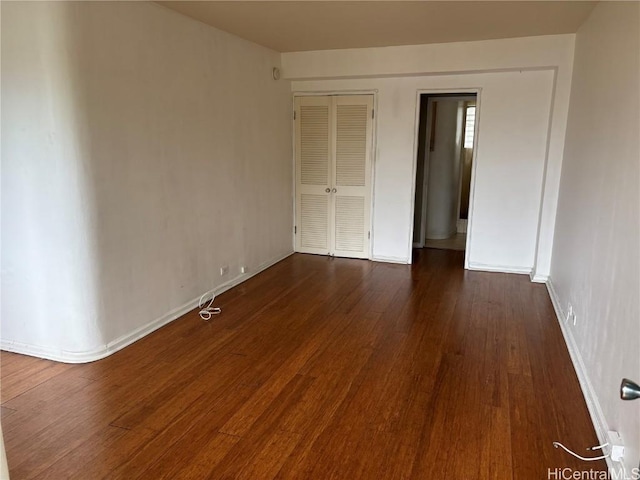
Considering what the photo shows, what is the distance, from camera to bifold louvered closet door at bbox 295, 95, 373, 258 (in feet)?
18.6

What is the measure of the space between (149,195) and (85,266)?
734mm

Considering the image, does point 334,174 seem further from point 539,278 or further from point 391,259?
point 539,278

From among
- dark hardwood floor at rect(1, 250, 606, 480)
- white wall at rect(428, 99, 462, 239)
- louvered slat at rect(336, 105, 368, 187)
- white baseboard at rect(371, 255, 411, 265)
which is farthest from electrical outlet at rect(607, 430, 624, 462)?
white wall at rect(428, 99, 462, 239)

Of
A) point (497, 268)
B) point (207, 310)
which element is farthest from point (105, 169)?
point (497, 268)

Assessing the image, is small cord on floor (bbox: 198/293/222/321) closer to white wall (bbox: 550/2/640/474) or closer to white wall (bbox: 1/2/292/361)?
white wall (bbox: 1/2/292/361)

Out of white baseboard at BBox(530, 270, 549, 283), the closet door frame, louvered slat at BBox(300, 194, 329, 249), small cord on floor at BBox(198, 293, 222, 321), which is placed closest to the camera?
small cord on floor at BBox(198, 293, 222, 321)

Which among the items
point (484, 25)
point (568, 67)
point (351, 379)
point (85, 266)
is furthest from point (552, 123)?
point (85, 266)

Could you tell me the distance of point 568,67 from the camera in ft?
14.8

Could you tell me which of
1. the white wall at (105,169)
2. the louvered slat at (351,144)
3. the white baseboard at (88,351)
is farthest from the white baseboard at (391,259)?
the white baseboard at (88,351)

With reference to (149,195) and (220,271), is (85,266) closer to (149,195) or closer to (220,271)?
(149,195)

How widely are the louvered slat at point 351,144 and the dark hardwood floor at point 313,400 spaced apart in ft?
6.89

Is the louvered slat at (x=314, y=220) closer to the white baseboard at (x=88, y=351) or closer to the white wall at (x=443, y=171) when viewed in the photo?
the white wall at (x=443, y=171)

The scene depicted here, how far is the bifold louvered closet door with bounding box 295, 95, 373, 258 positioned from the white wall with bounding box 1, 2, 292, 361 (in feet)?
5.36

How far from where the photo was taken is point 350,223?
19.5 feet
